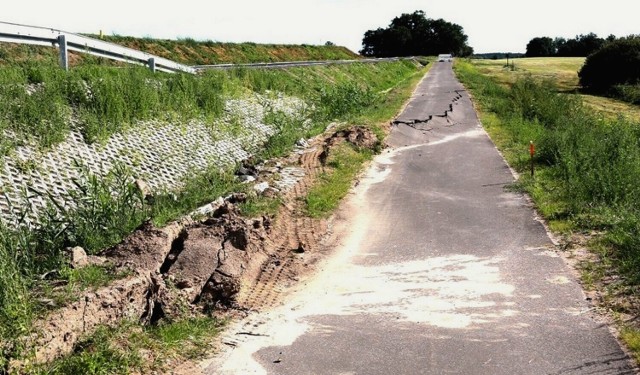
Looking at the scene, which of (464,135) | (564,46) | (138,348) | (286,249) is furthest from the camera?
(564,46)

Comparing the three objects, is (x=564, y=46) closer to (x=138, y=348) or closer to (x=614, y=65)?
(x=614, y=65)

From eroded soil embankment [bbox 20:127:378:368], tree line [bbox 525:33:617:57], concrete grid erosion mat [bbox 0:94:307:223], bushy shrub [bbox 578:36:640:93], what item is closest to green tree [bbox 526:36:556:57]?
tree line [bbox 525:33:617:57]

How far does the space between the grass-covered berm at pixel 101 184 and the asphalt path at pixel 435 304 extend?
101 cm

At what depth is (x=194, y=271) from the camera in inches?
292

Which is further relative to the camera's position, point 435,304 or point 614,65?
point 614,65

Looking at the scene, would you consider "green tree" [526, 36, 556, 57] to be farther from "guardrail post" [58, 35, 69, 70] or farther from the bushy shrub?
"guardrail post" [58, 35, 69, 70]

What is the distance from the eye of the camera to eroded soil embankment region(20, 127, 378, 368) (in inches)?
226

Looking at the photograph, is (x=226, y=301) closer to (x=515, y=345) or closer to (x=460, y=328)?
(x=460, y=328)

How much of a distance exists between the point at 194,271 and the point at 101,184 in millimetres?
3229

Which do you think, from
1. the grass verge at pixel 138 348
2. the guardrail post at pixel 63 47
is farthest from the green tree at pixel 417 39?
the grass verge at pixel 138 348

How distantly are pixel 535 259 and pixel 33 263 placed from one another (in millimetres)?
6230

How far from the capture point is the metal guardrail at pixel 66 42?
13.9m

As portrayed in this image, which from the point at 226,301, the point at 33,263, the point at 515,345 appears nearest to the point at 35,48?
the point at 33,263

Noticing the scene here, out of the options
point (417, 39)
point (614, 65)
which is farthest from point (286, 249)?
point (417, 39)
